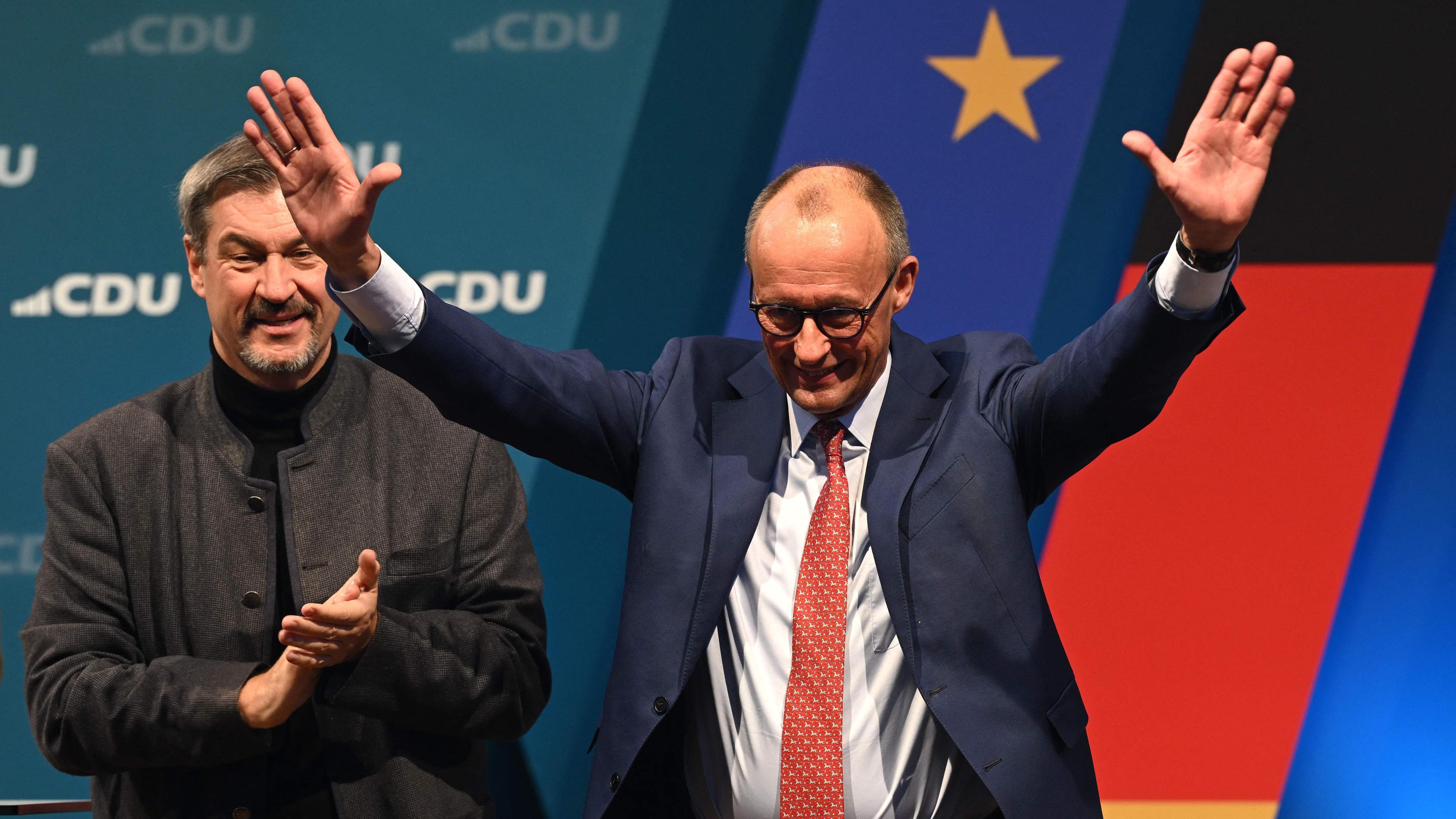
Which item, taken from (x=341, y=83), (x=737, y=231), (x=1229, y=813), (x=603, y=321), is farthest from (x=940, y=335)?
(x=341, y=83)

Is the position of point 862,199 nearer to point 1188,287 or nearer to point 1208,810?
point 1188,287

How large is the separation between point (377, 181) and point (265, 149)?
0.17 m

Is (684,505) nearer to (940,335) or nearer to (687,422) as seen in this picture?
(687,422)

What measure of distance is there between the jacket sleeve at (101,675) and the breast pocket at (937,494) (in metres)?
1.09

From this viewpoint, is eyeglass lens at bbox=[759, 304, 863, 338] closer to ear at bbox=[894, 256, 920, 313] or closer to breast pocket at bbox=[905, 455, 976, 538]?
ear at bbox=[894, 256, 920, 313]

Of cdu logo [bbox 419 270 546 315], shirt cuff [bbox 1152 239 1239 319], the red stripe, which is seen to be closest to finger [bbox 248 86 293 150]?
shirt cuff [bbox 1152 239 1239 319]

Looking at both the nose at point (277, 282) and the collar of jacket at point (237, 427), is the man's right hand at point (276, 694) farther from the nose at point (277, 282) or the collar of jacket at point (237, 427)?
the nose at point (277, 282)

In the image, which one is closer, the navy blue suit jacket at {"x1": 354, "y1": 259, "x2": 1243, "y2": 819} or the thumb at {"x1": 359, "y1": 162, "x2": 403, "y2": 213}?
the thumb at {"x1": 359, "y1": 162, "x2": 403, "y2": 213}

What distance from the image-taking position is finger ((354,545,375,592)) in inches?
82.7

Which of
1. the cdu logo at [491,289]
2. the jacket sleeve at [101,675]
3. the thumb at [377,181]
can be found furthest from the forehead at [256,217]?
the cdu logo at [491,289]

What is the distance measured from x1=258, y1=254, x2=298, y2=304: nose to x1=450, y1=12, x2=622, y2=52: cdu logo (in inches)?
41.4

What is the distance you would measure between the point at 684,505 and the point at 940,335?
1.31 m

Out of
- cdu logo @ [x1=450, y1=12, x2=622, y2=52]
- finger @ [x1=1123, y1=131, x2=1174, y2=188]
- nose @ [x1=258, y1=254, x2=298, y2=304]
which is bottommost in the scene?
nose @ [x1=258, y1=254, x2=298, y2=304]

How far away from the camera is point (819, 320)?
2053 mm
